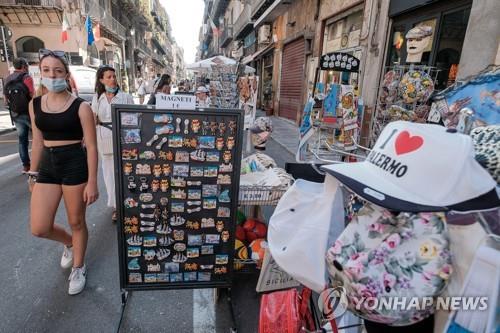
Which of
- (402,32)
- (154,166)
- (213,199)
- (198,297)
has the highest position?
(402,32)

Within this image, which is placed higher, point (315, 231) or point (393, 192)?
point (393, 192)

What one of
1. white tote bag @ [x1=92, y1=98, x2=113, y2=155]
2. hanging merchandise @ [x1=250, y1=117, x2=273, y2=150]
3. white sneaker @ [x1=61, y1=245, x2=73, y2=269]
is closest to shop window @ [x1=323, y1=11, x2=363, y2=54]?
hanging merchandise @ [x1=250, y1=117, x2=273, y2=150]

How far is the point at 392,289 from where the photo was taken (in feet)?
2.68

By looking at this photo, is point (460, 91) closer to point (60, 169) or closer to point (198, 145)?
point (198, 145)

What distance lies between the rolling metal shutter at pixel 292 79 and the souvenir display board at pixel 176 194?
9.91 m

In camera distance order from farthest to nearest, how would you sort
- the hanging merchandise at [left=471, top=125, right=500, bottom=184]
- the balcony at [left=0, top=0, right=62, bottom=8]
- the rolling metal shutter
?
1. the balcony at [left=0, top=0, right=62, bottom=8]
2. the rolling metal shutter
3. the hanging merchandise at [left=471, top=125, right=500, bottom=184]

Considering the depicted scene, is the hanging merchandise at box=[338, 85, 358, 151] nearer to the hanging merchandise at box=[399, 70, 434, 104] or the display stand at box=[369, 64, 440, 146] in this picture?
the display stand at box=[369, 64, 440, 146]

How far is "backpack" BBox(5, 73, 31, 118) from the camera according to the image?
5254 mm

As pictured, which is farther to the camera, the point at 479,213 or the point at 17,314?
the point at 17,314

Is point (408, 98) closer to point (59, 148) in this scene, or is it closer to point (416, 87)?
point (416, 87)

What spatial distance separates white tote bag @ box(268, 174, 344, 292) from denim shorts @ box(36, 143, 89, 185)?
2.00 meters

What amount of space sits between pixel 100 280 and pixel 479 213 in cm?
297

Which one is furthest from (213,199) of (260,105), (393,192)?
(260,105)

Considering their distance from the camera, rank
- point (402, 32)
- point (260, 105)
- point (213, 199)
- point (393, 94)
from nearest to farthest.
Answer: point (213, 199), point (393, 94), point (402, 32), point (260, 105)
